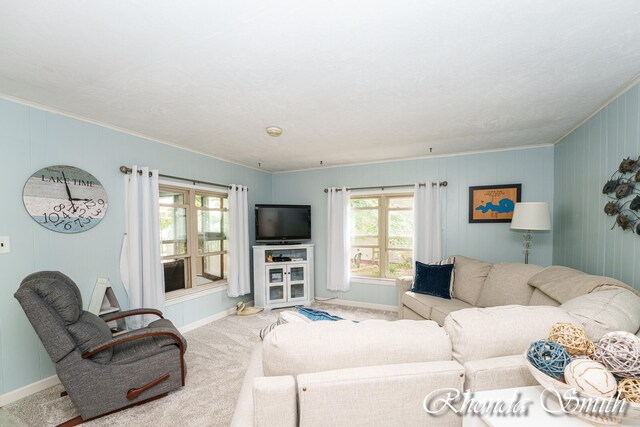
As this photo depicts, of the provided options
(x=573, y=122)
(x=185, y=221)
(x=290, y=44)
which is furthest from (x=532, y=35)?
(x=185, y=221)

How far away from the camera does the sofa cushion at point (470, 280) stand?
3137 millimetres

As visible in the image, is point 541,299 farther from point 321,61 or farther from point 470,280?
point 321,61

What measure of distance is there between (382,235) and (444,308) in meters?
1.82

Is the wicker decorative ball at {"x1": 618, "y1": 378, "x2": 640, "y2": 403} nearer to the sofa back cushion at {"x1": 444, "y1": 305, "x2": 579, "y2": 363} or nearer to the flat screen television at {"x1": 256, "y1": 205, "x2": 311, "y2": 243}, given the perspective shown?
the sofa back cushion at {"x1": 444, "y1": 305, "x2": 579, "y2": 363}

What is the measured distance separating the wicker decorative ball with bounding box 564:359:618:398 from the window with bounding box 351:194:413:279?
11.7 feet

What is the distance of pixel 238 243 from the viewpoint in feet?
13.8

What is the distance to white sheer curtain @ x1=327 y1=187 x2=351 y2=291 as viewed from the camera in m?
4.61

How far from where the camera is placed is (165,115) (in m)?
2.52

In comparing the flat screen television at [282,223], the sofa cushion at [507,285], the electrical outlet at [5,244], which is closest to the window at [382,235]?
Answer: the flat screen television at [282,223]

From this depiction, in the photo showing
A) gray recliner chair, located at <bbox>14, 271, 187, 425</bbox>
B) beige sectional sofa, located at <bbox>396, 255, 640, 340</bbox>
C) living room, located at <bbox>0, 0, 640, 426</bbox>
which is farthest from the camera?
gray recliner chair, located at <bbox>14, 271, 187, 425</bbox>

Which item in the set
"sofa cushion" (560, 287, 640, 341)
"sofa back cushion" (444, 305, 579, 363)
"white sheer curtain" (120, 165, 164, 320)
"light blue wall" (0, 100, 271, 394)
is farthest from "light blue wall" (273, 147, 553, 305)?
"sofa back cushion" (444, 305, 579, 363)

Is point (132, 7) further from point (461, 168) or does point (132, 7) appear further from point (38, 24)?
point (461, 168)

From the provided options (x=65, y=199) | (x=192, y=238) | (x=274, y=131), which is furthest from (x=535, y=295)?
Result: (x=65, y=199)

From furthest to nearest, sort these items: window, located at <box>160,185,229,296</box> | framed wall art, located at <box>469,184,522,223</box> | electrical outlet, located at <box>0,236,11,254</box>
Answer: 1. framed wall art, located at <box>469,184,522,223</box>
2. window, located at <box>160,185,229,296</box>
3. electrical outlet, located at <box>0,236,11,254</box>
